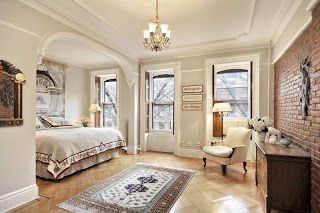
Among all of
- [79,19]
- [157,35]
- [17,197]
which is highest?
[79,19]

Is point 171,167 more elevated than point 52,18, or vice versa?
point 52,18

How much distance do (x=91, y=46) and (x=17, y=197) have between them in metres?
2.77

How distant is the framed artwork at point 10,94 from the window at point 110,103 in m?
3.82

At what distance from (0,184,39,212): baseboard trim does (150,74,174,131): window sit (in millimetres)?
3686

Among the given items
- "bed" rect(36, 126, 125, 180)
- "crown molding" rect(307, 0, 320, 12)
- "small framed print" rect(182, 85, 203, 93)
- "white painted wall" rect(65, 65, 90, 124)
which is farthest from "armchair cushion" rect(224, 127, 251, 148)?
"white painted wall" rect(65, 65, 90, 124)

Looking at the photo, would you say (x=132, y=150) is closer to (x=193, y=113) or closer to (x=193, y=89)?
(x=193, y=113)

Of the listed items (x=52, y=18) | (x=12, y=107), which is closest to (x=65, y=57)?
(x=52, y=18)

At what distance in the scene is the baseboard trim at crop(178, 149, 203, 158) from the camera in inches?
191

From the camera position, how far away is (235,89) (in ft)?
15.9

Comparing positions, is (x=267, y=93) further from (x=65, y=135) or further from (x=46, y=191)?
(x=46, y=191)

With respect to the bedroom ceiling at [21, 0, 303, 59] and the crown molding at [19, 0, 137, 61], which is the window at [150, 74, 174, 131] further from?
the crown molding at [19, 0, 137, 61]

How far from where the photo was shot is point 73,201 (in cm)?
248

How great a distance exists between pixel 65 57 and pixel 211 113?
4447mm

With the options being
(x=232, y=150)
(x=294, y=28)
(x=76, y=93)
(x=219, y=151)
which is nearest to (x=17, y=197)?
(x=219, y=151)
